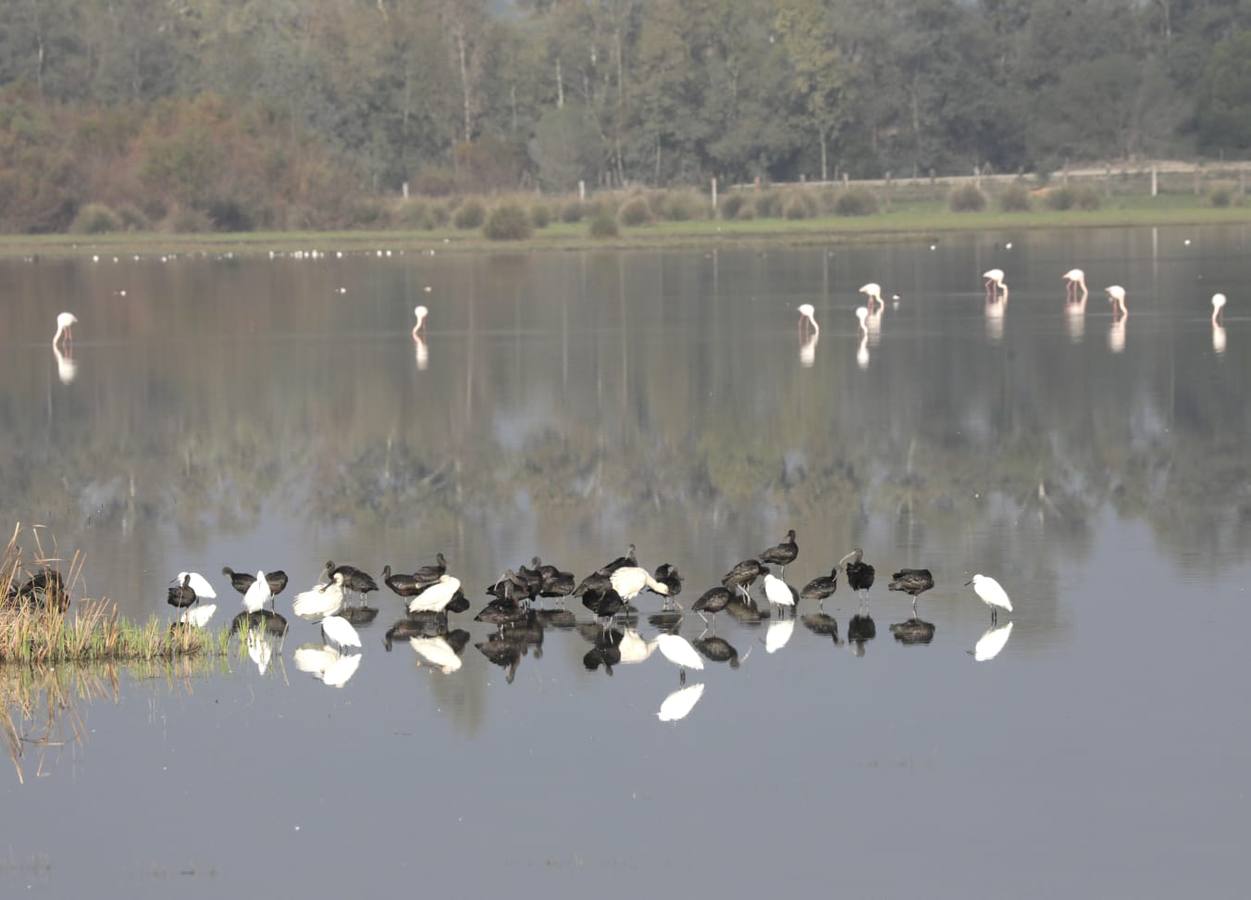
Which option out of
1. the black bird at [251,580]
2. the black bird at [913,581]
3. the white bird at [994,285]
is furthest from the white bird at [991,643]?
the white bird at [994,285]

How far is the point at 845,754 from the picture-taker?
10906 mm

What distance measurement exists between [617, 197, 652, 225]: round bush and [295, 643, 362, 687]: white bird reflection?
61276mm

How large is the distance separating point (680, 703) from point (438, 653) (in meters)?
1.89

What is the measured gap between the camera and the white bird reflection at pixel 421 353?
30750 mm

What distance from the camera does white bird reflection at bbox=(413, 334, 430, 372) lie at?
3075 centimetres

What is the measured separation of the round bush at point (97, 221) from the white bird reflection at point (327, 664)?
215ft

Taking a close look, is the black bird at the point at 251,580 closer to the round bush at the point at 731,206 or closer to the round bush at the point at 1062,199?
the round bush at the point at 731,206

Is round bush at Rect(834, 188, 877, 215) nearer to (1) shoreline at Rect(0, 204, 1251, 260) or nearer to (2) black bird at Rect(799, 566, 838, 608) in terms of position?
(1) shoreline at Rect(0, 204, 1251, 260)

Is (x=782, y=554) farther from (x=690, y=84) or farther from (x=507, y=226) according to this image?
(x=690, y=84)

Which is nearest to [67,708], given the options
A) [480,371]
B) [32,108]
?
[480,371]

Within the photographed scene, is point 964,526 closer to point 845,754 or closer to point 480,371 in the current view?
point 845,754

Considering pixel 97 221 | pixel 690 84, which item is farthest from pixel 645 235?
pixel 690 84

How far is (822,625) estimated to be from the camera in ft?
44.9

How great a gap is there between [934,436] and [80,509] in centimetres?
807
